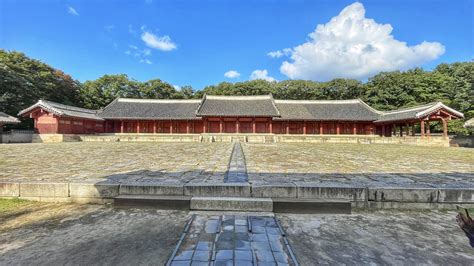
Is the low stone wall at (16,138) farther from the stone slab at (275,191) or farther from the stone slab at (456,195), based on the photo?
the stone slab at (456,195)

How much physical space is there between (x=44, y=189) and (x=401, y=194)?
6.97 metres

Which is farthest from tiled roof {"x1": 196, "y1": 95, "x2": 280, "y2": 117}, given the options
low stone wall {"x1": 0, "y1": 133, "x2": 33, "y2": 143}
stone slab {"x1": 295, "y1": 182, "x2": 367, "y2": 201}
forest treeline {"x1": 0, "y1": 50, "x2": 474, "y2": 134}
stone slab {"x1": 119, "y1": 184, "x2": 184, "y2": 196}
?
stone slab {"x1": 295, "y1": 182, "x2": 367, "y2": 201}

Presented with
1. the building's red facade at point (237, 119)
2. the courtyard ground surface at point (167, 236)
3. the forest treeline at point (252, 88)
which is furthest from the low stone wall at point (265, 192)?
the forest treeline at point (252, 88)

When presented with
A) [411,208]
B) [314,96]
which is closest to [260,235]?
[411,208]

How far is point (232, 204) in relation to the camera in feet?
13.4

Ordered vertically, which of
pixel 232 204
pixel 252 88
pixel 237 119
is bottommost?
pixel 232 204

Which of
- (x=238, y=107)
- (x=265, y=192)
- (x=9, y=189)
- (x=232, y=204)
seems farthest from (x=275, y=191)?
(x=238, y=107)

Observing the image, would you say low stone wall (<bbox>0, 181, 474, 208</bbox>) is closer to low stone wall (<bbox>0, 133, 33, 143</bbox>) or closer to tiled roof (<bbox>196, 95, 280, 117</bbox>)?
tiled roof (<bbox>196, 95, 280, 117</bbox>)

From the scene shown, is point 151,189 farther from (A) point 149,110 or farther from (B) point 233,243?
(A) point 149,110

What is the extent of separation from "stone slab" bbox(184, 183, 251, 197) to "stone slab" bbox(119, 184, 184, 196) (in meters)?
0.18

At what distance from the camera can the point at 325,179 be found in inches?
216

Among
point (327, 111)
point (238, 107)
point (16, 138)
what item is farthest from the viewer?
point (327, 111)

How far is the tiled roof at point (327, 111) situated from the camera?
30.2 metres

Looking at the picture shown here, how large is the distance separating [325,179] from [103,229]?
4.62 metres
